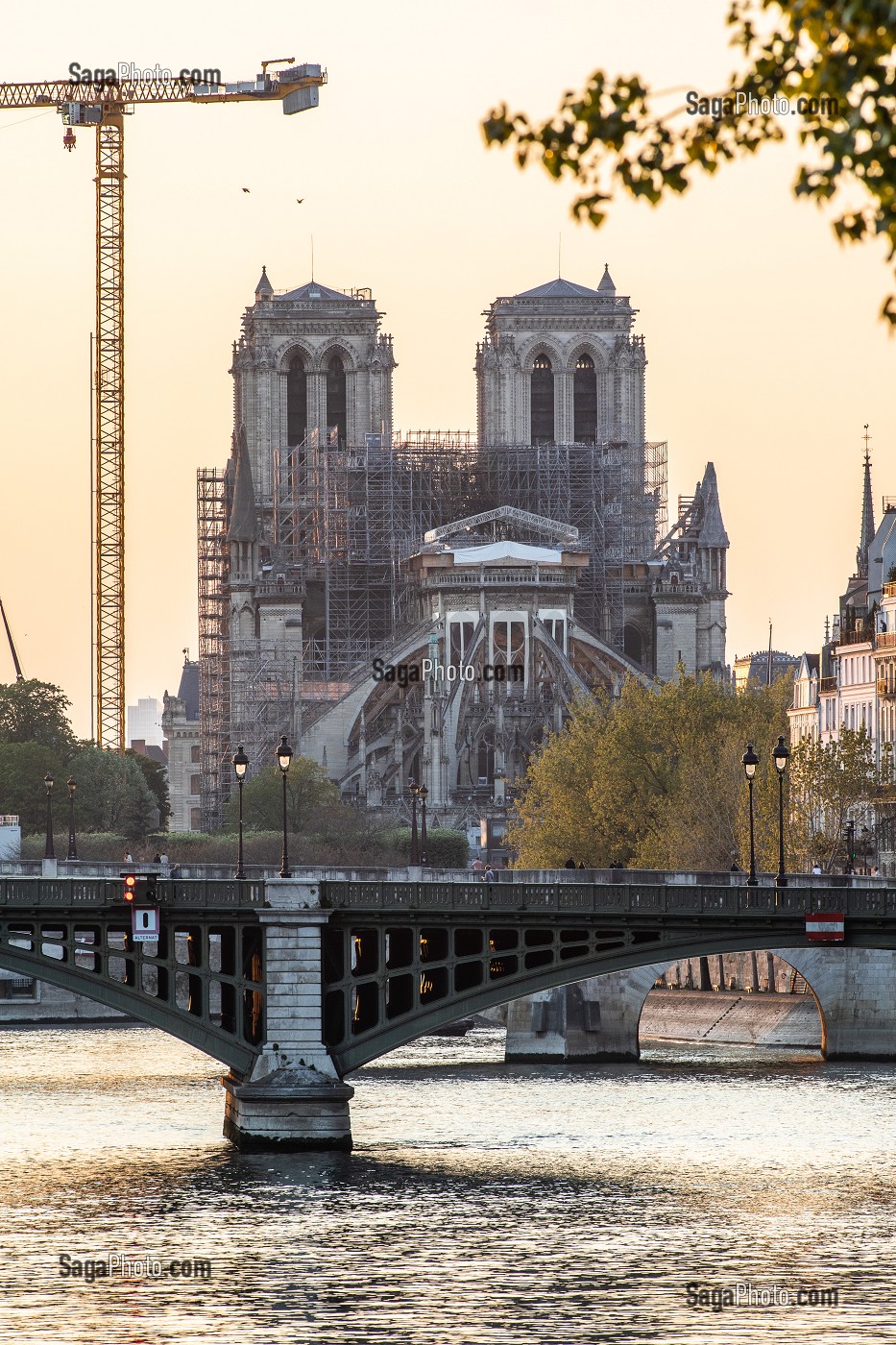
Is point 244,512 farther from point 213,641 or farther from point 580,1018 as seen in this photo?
point 580,1018

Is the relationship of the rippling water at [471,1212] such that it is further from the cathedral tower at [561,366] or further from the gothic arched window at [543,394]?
the gothic arched window at [543,394]

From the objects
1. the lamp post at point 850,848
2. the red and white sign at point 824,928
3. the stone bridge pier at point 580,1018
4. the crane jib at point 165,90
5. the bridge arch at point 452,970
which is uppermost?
the crane jib at point 165,90

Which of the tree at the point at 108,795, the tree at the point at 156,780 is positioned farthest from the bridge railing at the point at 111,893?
the tree at the point at 156,780

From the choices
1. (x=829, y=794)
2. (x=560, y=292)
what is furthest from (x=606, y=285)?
(x=829, y=794)

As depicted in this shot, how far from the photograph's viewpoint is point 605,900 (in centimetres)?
4881

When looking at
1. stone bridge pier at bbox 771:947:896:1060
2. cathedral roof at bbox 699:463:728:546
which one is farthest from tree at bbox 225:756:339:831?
stone bridge pier at bbox 771:947:896:1060

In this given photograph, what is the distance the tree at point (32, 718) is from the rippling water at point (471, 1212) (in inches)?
2801

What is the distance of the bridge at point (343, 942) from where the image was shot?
4791 cm

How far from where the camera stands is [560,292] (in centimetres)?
16325

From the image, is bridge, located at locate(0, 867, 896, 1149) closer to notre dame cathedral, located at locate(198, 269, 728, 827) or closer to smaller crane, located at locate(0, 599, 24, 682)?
notre dame cathedral, located at locate(198, 269, 728, 827)

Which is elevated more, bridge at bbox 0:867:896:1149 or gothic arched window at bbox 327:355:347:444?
gothic arched window at bbox 327:355:347:444

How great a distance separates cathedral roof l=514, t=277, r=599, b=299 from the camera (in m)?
162

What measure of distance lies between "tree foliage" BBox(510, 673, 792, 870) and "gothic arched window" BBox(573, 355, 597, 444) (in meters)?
61.4

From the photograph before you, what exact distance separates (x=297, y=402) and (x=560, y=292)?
54.9 feet
